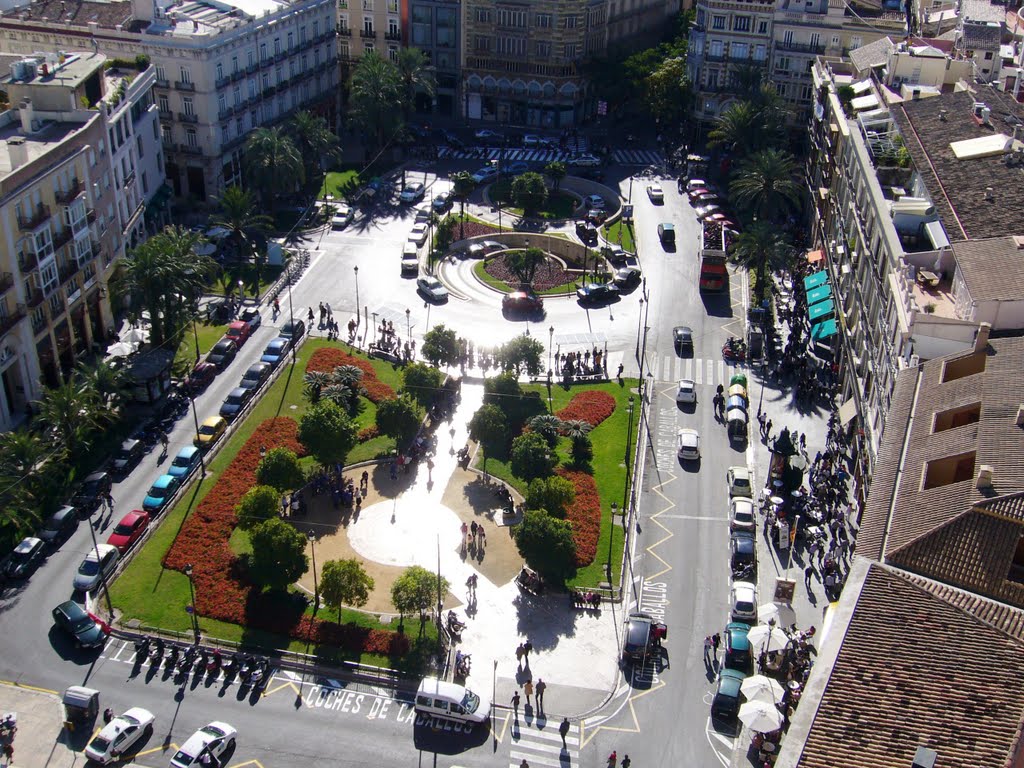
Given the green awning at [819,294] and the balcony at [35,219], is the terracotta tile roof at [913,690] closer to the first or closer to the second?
the green awning at [819,294]

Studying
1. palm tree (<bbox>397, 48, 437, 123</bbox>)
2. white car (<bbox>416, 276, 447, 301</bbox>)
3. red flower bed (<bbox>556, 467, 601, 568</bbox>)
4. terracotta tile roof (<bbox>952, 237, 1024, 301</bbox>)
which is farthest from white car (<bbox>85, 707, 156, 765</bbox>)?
palm tree (<bbox>397, 48, 437, 123</bbox>)

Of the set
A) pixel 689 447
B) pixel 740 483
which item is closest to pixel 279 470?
pixel 689 447

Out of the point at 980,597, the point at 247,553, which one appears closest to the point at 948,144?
the point at 980,597

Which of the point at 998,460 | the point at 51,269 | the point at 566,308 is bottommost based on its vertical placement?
the point at 566,308

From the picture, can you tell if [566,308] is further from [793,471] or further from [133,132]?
[133,132]

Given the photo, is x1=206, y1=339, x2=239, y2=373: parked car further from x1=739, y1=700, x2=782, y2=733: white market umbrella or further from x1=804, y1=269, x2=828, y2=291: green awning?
x1=739, y1=700, x2=782, y2=733: white market umbrella

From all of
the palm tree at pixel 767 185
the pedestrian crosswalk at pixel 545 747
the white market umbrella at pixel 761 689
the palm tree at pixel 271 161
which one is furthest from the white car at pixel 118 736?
the palm tree at pixel 767 185

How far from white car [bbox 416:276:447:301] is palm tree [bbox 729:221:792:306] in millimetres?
28376

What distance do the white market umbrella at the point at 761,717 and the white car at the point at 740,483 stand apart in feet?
77.1

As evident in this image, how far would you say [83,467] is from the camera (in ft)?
260

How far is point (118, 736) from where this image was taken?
187 feet

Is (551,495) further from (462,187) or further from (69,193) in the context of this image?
(462,187)

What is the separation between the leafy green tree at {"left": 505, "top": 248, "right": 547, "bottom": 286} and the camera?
4400 inches

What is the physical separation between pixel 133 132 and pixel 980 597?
88.1m
